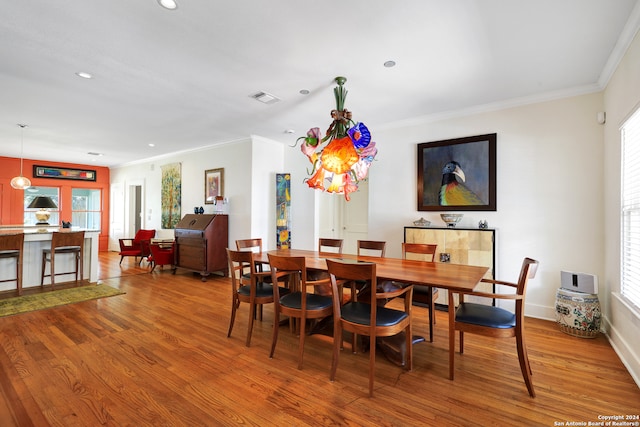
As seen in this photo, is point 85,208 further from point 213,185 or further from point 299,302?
point 299,302

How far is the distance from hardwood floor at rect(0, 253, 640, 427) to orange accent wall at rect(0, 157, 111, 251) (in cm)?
616

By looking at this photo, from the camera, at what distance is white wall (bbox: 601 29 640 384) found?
239 cm

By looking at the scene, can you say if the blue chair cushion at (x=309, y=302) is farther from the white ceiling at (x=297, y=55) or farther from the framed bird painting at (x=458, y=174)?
the framed bird painting at (x=458, y=174)

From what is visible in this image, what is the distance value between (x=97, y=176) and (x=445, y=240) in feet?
32.4

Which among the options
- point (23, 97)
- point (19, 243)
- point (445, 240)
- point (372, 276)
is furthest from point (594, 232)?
point (19, 243)

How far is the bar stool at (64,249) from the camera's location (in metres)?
4.65

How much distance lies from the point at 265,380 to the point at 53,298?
3963mm

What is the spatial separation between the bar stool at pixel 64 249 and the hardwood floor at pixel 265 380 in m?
1.62

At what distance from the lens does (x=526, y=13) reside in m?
2.20

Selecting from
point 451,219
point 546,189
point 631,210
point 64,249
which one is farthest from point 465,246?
point 64,249

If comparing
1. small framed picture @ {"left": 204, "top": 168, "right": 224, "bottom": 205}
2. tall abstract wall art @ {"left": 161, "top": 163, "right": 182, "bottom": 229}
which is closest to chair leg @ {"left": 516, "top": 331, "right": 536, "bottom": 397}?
small framed picture @ {"left": 204, "top": 168, "right": 224, "bottom": 205}

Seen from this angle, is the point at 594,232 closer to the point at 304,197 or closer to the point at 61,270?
the point at 304,197

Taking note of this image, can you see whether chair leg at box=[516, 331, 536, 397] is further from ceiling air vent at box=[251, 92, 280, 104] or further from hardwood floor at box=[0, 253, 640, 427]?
ceiling air vent at box=[251, 92, 280, 104]

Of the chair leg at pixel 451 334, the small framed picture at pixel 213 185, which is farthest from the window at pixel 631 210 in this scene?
the small framed picture at pixel 213 185
